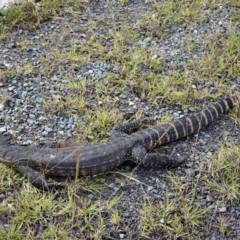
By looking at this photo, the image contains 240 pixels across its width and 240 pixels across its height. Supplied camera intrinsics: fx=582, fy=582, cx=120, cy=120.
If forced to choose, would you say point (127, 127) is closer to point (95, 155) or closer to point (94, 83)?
→ point (95, 155)

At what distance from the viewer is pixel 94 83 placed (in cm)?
723

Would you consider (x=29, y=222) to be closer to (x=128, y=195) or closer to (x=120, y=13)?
(x=128, y=195)

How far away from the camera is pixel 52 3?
833 centimetres

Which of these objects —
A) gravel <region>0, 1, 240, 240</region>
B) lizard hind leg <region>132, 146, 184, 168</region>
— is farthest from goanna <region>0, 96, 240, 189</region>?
gravel <region>0, 1, 240, 240</region>

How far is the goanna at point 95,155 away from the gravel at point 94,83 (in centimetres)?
15

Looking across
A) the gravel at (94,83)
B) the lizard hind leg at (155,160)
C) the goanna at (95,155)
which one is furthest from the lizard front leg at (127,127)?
the lizard hind leg at (155,160)

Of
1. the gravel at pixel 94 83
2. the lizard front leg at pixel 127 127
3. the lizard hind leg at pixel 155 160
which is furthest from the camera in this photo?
the lizard front leg at pixel 127 127

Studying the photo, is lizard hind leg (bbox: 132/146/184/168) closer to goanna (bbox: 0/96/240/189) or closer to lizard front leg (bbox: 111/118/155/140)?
goanna (bbox: 0/96/240/189)

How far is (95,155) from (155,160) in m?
0.64

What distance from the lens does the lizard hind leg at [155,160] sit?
6.14 m

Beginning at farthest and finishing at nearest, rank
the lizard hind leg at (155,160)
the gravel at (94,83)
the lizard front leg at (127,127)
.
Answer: the lizard front leg at (127,127) → the lizard hind leg at (155,160) → the gravel at (94,83)

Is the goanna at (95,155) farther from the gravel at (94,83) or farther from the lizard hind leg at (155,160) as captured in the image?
the gravel at (94,83)

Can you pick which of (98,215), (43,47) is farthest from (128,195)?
(43,47)

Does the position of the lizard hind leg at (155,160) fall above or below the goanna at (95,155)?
below
